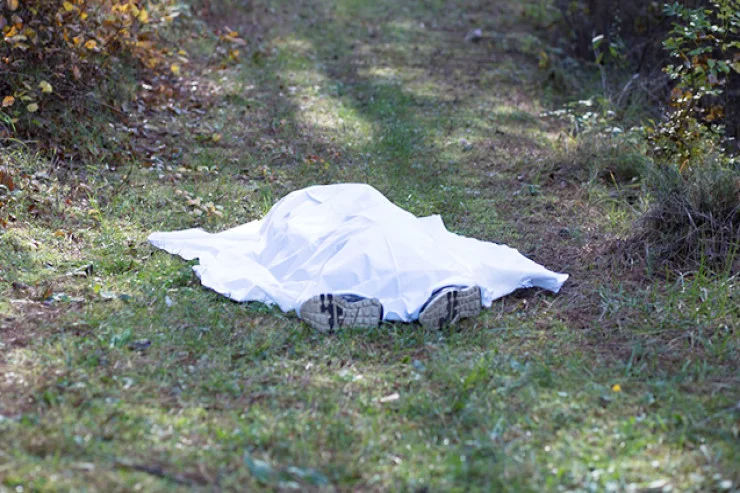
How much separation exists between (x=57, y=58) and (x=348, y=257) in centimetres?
334

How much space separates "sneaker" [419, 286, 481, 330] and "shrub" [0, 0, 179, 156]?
3280mm

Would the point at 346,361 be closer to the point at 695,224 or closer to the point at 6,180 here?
the point at 695,224

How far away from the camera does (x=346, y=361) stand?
3551 mm

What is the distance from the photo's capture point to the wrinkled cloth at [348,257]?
12.7 feet

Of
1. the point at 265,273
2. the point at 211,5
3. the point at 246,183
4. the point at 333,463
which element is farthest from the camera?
the point at 211,5

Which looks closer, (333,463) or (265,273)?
(333,463)

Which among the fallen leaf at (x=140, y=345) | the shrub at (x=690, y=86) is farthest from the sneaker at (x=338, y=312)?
the shrub at (x=690, y=86)

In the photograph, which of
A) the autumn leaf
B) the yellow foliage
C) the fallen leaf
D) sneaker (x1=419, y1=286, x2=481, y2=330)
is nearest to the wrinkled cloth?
sneaker (x1=419, y1=286, x2=481, y2=330)

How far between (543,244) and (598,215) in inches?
26.5

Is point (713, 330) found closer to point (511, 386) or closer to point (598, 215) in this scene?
point (511, 386)

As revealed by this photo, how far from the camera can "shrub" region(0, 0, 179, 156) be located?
5.68m

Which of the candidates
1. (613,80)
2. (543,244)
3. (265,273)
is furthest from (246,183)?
(613,80)

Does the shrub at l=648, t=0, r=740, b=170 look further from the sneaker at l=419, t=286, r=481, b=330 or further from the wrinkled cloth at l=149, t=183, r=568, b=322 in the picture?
the sneaker at l=419, t=286, r=481, b=330

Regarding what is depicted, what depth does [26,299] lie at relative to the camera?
13.0 ft
